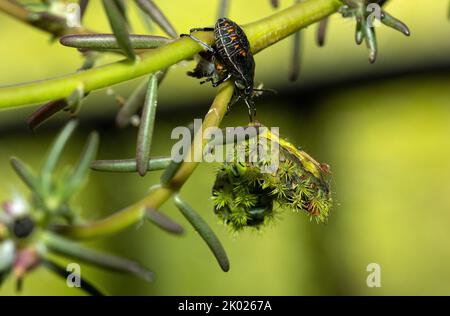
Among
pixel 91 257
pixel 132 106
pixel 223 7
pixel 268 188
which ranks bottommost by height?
pixel 91 257

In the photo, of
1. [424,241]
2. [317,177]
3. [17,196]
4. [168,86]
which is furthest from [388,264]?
[17,196]

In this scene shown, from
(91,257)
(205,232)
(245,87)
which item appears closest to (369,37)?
(245,87)

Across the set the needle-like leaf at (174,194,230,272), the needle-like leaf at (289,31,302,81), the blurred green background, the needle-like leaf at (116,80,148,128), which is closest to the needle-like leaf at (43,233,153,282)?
the needle-like leaf at (174,194,230,272)

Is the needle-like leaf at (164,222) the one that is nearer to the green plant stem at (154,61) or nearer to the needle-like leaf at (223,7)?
the green plant stem at (154,61)

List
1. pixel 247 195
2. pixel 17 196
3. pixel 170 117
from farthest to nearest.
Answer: pixel 170 117 < pixel 247 195 < pixel 17 196

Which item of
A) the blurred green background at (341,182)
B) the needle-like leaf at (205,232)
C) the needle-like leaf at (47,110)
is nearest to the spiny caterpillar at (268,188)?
the needle-like leaf at (205,232)

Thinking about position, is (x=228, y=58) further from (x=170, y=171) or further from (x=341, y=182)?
(x=341, y=182)
